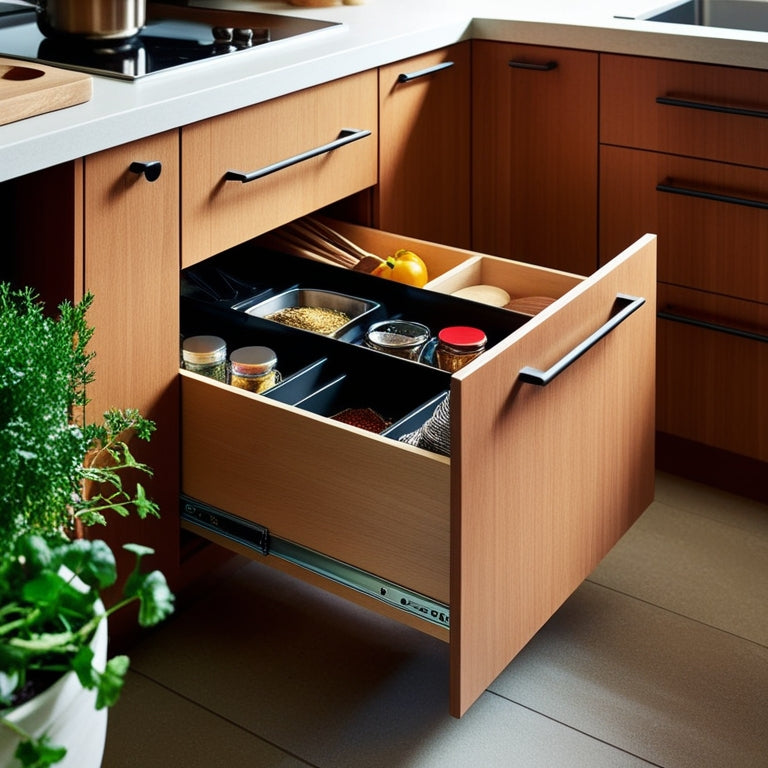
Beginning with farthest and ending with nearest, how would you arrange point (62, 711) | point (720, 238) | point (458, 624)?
point (720, 238)
point (458, 624)
point (62, 711)

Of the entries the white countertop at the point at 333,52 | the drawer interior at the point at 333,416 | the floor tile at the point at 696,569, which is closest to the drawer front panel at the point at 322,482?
the drawer interior at the point at 333,416

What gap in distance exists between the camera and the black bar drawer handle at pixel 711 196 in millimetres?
1824

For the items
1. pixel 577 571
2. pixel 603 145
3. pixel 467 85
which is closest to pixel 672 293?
pixel 603 145

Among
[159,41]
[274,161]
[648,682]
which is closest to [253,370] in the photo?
[274,161]

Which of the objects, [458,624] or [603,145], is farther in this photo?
[603,145]

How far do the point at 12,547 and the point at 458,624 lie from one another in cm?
66

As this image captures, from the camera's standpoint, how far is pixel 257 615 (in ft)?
5.69

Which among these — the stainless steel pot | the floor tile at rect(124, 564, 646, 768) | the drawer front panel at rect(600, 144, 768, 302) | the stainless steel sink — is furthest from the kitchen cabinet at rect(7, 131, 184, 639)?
the stainless steel sink

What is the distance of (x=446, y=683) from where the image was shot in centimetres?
161

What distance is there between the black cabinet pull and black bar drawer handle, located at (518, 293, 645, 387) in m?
0.50

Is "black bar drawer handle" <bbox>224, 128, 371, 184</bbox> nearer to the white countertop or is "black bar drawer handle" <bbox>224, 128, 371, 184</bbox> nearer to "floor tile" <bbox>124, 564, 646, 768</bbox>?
the white countertop

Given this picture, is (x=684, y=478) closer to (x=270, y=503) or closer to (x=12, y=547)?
(x=270, y=503)

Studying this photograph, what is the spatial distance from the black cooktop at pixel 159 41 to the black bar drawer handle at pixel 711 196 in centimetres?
61

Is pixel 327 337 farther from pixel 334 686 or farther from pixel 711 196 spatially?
pixel 711 196
